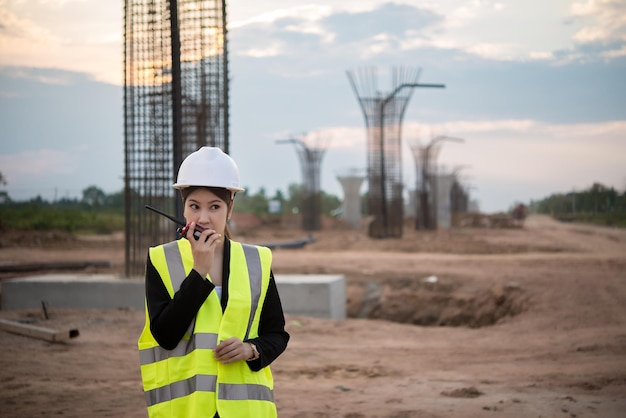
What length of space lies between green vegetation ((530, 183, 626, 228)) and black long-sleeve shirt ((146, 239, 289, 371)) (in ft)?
73.2

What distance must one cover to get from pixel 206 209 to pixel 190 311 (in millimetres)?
307

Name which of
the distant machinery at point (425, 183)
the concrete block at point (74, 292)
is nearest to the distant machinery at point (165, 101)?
the concrete block at point (74, 292)

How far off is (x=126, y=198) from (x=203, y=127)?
5.07 ft

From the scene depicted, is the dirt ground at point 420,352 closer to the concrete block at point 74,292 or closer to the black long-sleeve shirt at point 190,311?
the concrete block at point 74,292

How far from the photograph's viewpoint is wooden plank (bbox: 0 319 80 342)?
27.7 feet

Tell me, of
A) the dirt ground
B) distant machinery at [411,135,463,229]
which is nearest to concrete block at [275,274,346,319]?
the dirt ground

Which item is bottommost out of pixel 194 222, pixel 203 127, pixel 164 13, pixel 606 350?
pixel 606 350

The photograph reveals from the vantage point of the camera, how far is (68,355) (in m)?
7.99

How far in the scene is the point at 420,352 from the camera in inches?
355

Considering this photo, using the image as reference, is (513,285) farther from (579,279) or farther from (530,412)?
(530,412)

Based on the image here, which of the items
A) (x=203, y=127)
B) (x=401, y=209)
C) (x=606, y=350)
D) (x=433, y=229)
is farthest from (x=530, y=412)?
(x=433, y=229)

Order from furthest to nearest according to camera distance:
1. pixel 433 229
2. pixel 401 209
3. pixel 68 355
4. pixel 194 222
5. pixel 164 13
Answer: pixel 433 229, pixel 401 209, pixel 164 13, pixel 68 355, pixel 194 222

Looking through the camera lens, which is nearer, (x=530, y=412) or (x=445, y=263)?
(x=530, y=412)

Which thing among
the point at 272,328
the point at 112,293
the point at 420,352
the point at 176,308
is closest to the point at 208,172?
the point at 176,308
